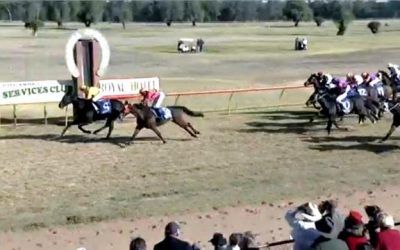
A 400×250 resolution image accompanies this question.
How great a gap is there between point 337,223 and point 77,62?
16.8m

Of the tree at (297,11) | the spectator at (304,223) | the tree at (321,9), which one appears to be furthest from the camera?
the tree at (321,9)

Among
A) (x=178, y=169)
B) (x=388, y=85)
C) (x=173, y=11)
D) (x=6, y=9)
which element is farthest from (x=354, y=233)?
(x=6, y=9)

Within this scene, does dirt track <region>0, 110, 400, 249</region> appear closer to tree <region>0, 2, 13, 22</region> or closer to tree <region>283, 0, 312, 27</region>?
tree <region>283, 0, 312, 27</region>

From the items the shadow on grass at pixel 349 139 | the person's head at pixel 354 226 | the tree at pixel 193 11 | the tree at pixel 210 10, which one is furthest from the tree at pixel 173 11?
the person's head at pixel 354 226

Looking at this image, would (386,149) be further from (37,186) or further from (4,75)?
(4,75)

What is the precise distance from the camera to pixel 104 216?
13750mm

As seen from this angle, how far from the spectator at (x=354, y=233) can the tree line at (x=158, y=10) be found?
444 feet

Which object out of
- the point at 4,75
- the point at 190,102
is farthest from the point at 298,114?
the point at 4,75

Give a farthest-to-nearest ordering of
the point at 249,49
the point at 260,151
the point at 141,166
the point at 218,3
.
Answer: the point at 218,3 < the point at 249,49 < the point at 260,151 < the point at 141,166

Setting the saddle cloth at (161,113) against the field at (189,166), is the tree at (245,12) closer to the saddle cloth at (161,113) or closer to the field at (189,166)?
the field at (189,166)

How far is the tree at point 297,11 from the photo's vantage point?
148 m

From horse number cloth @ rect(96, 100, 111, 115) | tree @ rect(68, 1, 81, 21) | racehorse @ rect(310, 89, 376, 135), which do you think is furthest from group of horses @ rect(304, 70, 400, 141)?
tree @ rect(68, 1, 81, 21)

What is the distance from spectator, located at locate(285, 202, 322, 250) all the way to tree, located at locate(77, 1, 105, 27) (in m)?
130

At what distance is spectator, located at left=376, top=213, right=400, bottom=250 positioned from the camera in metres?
7.85
